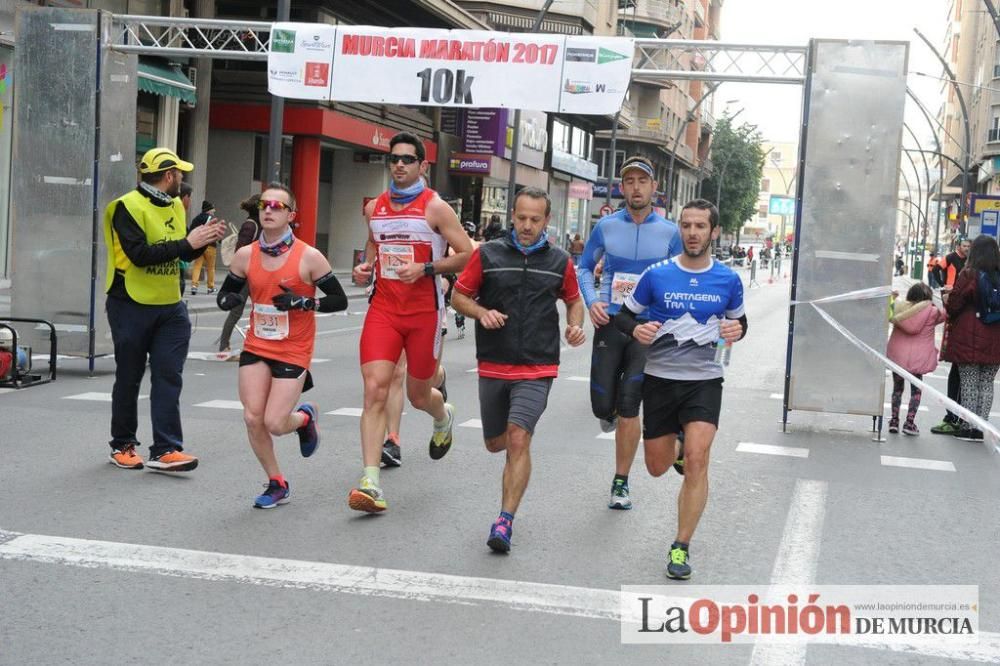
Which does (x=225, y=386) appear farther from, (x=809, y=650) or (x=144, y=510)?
(x=809, y=650)

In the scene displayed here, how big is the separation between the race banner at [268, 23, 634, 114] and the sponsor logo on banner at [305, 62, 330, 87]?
0.42 metres

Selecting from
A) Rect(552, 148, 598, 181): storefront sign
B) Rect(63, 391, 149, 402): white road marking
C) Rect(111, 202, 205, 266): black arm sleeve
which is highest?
Rect(552, 148, 598, 181): storefront sign

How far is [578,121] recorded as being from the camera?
5969 cm

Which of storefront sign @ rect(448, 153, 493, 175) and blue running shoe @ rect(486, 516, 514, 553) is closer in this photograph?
blue running shoe @ rect(486, 516, 514, 553)

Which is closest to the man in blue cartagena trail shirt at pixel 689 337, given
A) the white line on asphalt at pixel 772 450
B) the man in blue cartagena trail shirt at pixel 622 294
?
the man in blue cartagena trail shirt at pixel 622 294

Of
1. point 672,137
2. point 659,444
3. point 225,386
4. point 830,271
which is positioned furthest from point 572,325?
point 672,137

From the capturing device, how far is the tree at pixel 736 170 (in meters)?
102

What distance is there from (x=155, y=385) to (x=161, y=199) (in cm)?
119

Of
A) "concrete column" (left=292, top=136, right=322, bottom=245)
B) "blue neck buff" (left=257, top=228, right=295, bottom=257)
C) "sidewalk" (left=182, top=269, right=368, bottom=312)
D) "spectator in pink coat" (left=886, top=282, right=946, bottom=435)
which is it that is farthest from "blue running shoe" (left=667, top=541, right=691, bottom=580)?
"concrete column" (left=292, top=136, right=322, bottom=245)

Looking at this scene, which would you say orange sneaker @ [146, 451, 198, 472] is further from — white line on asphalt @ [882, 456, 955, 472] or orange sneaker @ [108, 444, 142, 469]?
white line on asphalt @ [882, 456, 955, 472]

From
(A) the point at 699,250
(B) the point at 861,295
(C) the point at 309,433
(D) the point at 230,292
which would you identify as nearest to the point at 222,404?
(C) the point at 309,433

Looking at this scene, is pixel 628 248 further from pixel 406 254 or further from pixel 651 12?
pixel 651 12

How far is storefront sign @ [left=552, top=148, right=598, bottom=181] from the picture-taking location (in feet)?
181

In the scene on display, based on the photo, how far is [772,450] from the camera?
10.0m
